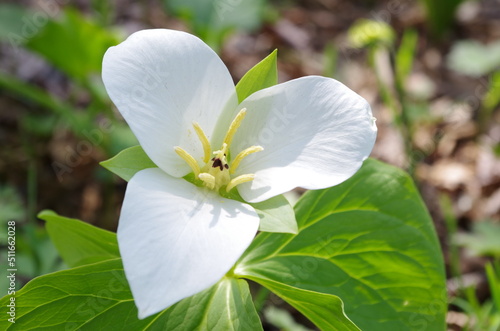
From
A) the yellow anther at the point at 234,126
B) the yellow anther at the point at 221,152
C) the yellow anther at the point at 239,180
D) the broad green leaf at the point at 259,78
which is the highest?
the broad green leaf at the point at 259,78

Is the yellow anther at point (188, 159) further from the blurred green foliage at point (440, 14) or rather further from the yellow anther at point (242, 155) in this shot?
the blurred green foliage at point (440, 14)

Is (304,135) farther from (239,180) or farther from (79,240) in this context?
(79,240)

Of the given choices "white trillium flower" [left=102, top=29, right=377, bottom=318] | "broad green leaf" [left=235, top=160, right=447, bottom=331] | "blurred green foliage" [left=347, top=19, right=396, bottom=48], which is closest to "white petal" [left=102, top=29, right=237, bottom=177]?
"white trillium flower" [left=102, top=29, right=377, bottom=318]

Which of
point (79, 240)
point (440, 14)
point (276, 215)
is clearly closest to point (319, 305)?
point (276, 215)

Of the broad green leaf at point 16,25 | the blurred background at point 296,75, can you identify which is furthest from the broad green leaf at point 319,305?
the broad green leaf at point 16,25

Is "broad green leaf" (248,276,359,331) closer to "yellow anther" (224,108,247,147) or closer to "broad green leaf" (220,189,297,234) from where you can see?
"broad green leaf" (220,189,297,234)

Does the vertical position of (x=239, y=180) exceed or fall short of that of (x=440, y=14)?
it exceeds it
